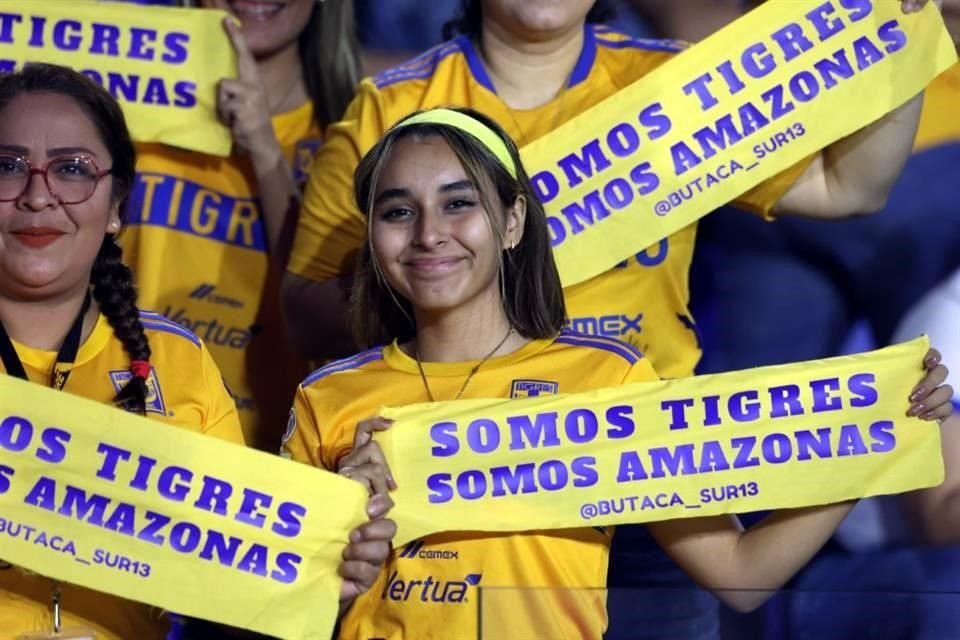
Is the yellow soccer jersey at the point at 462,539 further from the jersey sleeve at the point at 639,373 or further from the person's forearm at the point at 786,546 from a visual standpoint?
the person's forearm at the point at 786,546

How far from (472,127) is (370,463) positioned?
2.08 ft

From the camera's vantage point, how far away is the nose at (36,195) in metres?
2.85

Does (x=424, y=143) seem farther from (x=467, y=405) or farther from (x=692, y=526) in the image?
(x=692, y=526)

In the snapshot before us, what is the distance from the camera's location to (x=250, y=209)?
382 cm

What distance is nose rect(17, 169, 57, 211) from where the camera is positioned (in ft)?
9.34

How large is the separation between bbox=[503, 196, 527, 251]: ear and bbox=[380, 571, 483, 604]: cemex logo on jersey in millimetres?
604

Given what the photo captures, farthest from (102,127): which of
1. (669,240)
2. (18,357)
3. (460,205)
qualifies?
(669,240)

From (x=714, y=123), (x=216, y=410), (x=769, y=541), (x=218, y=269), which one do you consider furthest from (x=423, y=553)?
(x=218, y=269)

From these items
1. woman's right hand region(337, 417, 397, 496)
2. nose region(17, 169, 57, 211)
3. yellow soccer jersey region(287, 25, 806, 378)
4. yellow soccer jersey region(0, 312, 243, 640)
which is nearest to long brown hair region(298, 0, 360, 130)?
yellow soccer jersey region(287, 25, 806, 378)

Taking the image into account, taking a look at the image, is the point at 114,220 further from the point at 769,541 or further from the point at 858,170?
the point at 858,170

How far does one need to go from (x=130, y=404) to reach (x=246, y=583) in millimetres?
385

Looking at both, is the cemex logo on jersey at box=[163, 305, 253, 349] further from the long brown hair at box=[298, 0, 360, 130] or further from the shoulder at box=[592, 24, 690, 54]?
the shoulder at box=[592, 24, 690, 54]

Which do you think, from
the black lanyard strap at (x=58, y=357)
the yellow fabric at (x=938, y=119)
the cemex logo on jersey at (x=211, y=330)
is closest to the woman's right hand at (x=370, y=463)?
the black lanyard strap at (x=58, y=357)

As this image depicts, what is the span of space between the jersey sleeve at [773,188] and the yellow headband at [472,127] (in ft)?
1.96
